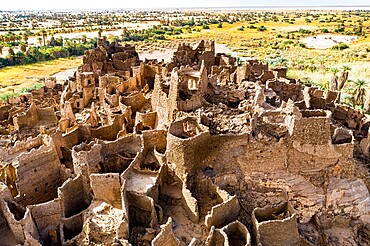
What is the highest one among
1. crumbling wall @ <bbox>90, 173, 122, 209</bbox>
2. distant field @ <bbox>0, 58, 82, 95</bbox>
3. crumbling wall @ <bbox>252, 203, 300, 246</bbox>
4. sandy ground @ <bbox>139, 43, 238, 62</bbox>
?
crumbling wall @ <bbox>90, 173, 122, 209</bbox>

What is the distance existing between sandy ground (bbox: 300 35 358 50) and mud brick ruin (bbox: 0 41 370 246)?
10531cm

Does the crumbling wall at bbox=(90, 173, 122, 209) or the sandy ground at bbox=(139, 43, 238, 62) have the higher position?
the crumbling wall at bbox=(90, 173, 122, 209)

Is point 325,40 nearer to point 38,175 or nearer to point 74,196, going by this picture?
point 38,175

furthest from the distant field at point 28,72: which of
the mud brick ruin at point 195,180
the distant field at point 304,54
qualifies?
the mud brick ruin at point 195,180

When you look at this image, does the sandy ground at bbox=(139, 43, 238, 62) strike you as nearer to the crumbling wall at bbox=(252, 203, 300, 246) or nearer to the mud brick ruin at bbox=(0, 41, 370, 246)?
the mud brick ruin at bbox=(0, 41, 370, 246)

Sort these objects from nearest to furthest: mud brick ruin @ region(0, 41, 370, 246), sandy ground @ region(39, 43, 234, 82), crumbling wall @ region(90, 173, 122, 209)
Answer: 1. mud brick ruin @ region(0, 41, 370, 246)
2. crumbling wall @ region(90, 173, 122, 209)
3. sandy ground @ region(39, 43, 234, 82)

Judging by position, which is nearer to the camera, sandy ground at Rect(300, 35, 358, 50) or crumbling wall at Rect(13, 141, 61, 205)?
crumbling wall at Rect(13, 141, 61, 205)

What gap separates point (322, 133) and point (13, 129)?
31828 mm

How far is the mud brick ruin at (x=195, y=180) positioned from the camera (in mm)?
23422

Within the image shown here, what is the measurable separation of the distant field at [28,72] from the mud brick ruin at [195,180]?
5883cm

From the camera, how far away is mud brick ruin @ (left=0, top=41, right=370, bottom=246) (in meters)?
23.4

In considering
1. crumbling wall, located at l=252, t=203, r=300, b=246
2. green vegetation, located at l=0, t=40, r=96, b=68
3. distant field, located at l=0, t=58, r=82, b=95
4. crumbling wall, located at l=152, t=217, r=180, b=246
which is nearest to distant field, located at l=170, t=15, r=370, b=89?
crumbling wall, located at l=252, t=203, r=300, b=246

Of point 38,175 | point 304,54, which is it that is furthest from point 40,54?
point 38,175

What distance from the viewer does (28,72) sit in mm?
98875
